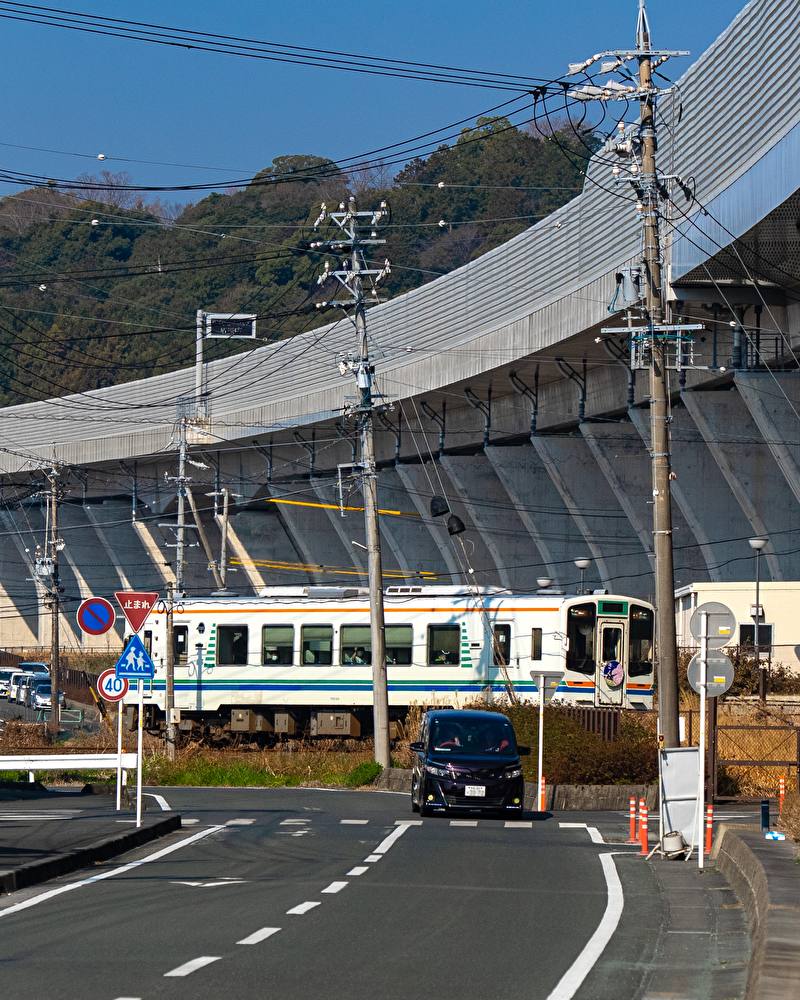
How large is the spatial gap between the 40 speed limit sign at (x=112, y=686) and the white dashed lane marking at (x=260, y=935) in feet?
31.4

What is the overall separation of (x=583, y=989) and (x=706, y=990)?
78 cm

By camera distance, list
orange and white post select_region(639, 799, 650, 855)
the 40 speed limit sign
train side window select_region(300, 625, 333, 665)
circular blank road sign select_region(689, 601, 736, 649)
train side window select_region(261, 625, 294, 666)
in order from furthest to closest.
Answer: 1. train side window select_region(261, 625, 294, 666)
2. train side window select_region(300, 625, 333, 665)
3. the 40 speed limit sign
4. orange and white post select_region(639, 799, 650, 855)
5. circular blank road sign select_region(689, 601, 736, 649)

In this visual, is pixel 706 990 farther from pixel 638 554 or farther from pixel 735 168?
pixel 638 554

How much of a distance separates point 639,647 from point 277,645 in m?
9.83

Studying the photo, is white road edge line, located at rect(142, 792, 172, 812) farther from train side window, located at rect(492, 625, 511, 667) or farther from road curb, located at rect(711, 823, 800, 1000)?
train side window, located at rect(492, 625, 511, 667)

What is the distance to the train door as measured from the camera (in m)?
34.8

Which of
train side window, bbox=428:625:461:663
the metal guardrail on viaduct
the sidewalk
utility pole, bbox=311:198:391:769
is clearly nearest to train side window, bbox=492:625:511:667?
train side window, bbox=428:625:461:663

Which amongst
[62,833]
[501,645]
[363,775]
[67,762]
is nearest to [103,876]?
[62,833]

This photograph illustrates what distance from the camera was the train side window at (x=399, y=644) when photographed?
120 ft

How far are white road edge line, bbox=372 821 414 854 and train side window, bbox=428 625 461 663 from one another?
Result: 16213 mm

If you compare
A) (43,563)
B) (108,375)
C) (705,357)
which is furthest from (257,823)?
(108,375)

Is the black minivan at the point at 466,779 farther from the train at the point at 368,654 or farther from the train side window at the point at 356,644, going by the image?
the train side window at the point at 356,644

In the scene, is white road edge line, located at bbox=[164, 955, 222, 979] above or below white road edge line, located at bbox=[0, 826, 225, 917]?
above

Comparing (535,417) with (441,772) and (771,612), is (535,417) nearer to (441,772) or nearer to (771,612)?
(771,612)
